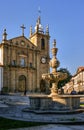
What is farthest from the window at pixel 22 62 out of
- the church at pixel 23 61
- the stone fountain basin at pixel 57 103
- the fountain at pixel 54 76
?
the stone fountain basin at pixel 57 103

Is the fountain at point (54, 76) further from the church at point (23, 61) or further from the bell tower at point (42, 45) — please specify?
the bell tower at point (42, 45)

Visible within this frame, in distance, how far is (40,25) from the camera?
59281 mm

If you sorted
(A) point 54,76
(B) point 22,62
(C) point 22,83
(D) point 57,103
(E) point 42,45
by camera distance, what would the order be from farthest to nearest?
(E) point 42,45, (B) point 22,62, (C) point 22,83, (A) point 54,76, (D) point 57,103

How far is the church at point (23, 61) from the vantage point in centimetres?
4812

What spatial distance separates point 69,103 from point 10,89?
113 ft

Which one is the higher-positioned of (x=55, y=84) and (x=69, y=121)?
(x=55, y=84)

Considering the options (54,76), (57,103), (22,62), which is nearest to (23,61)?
(22,62)

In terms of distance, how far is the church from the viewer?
158 ft

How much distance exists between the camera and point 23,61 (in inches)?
2034

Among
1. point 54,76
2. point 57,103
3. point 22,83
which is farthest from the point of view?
point 22,83

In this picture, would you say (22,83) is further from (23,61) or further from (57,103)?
(57,103)

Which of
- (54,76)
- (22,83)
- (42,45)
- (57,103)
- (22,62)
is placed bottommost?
(57,103)

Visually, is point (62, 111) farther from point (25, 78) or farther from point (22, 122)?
point (25, 78)

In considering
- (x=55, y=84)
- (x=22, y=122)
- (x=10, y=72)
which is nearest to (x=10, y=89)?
(x=10, y=72)
